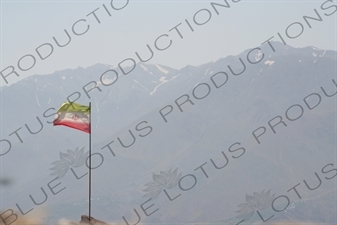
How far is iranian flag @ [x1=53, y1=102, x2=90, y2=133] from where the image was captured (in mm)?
37344

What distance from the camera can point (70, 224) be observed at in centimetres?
3525

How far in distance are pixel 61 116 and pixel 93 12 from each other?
2630 centimetres

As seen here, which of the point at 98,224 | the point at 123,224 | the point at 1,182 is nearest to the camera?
the point at 98,224

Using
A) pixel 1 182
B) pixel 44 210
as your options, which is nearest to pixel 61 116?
pixel 44 210

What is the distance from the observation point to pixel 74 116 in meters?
37.7

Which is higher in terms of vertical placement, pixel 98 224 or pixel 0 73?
pixel 0 73

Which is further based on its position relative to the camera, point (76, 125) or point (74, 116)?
point (74, 116)

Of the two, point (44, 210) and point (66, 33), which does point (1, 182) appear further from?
point (66, 33)

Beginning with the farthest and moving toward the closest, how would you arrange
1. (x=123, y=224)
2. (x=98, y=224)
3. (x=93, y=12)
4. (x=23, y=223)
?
(x=93, y=12) → (x=123, y=224) → (x=98, y=224) → (x=23, y=223)

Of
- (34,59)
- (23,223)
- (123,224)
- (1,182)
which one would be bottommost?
(123,224)

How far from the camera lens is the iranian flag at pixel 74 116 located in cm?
3734

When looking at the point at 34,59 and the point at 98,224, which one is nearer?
the point at 98,224

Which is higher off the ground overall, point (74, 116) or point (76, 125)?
point (74, 116)

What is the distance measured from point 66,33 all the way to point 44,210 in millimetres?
30248
